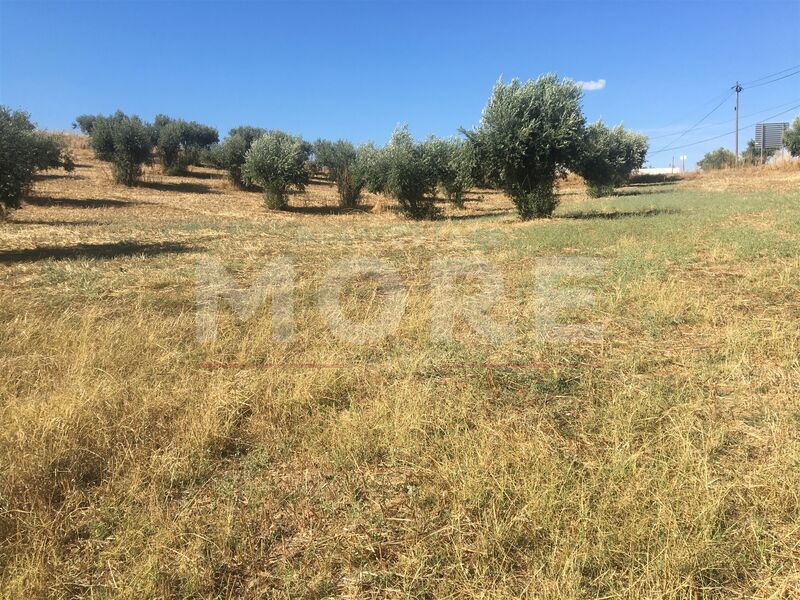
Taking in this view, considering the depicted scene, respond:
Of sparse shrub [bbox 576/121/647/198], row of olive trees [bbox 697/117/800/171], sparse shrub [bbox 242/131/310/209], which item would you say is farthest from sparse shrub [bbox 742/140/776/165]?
sparse shrub [bbox 242/131/310/209]

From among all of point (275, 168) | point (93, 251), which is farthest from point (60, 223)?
point (275, 168)

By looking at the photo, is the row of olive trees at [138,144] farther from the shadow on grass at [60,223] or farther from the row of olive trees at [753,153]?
the row of olive trees at [753,153]

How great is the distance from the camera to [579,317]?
5309 millimetres

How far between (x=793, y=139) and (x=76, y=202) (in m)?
55.8

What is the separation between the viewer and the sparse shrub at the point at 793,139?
135 feet

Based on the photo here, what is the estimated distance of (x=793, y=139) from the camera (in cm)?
4141

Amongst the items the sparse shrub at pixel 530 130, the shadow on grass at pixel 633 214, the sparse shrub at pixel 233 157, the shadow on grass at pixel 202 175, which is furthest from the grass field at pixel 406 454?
the shadow on grass at pixel 202 175

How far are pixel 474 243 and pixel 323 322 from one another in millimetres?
7335

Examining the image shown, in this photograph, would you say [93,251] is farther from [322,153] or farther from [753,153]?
[753,153]

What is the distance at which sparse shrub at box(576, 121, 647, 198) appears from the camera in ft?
99.7

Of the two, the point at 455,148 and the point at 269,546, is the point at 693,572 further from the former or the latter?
the point at 455,148

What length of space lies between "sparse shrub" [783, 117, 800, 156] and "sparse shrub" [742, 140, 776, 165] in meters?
9.94

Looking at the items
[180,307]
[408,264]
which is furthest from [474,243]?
[180,307]

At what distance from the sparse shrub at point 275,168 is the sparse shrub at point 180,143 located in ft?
53.4
